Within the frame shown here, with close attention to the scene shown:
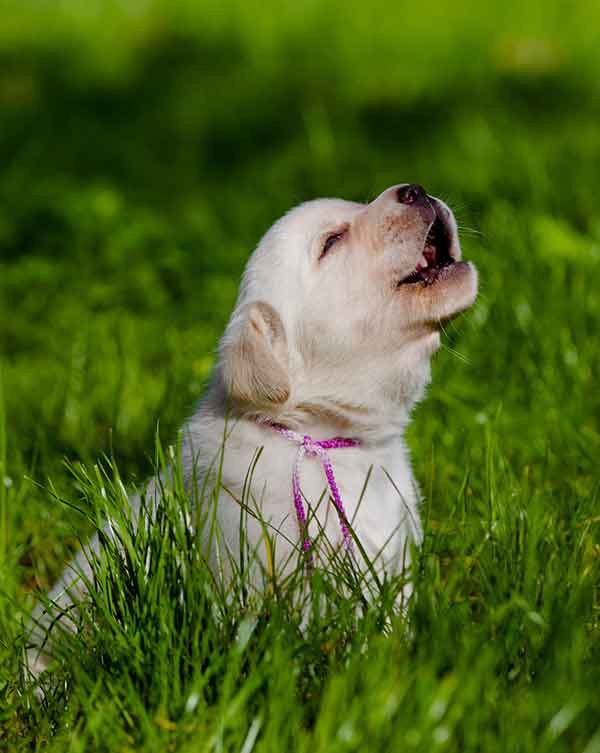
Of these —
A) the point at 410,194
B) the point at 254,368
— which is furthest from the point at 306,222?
the point at 254,368

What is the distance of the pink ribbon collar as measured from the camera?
3.07m

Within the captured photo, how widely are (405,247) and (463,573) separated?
99cm

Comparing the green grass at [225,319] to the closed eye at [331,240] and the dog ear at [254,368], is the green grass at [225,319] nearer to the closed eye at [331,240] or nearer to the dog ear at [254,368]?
the dog ear at [254,368]

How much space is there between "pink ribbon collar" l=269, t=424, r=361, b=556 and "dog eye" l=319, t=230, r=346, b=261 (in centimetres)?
48

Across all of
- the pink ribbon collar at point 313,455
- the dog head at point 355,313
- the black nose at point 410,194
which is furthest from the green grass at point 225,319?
the black nose at point 410,194

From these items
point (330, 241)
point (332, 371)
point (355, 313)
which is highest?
point (330, 241)

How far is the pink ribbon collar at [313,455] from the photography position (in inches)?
121

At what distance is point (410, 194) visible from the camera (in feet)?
11.5

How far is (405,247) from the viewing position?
3371 mm

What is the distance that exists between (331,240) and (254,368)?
521mm

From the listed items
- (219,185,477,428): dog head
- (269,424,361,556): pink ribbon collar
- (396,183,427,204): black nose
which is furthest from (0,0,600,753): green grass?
(396,183,427,204): black nose

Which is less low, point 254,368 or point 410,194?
point 410,194

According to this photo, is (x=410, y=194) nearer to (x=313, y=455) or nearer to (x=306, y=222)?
(x=306, y=222)

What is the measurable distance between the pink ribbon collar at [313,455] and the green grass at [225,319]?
225 millimetres
